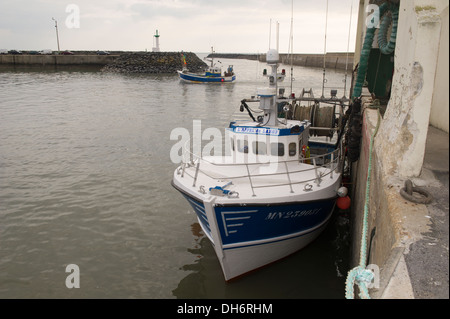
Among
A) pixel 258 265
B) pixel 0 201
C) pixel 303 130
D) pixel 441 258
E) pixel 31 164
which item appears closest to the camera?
pixel 441 258

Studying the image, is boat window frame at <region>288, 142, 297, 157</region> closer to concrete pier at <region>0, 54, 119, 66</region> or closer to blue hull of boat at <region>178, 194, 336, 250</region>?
blue hull of boat at <region>178, 194, 336, 250</region>

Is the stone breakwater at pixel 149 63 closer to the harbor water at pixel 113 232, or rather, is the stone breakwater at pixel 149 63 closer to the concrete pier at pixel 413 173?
the harbor water at pixel 113 232

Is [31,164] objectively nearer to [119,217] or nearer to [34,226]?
[34,226]

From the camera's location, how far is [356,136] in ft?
30.5

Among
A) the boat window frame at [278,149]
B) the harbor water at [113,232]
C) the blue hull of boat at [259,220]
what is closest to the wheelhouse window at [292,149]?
the boat window frame at [278,149]

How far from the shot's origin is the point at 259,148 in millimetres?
8656

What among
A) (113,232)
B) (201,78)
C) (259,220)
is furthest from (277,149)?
(201,78)

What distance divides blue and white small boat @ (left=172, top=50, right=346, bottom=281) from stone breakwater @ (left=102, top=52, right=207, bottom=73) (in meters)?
60.1

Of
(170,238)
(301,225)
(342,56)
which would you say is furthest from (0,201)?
(342,56)

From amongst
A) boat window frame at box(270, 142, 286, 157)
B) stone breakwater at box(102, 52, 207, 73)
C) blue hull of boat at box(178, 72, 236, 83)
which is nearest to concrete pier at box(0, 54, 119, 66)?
stone breakwater at box(102, 52, 207, 73)

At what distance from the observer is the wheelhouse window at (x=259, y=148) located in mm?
8625

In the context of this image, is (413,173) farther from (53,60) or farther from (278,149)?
(53,60)

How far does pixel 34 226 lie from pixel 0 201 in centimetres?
246

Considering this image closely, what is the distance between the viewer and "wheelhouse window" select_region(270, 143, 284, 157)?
338 inches
